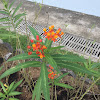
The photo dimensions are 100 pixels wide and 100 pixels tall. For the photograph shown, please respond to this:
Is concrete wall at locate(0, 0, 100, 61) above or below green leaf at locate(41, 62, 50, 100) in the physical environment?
above

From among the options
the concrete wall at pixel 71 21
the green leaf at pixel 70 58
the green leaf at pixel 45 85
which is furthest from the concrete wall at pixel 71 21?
the green leaf at pixel 45 85

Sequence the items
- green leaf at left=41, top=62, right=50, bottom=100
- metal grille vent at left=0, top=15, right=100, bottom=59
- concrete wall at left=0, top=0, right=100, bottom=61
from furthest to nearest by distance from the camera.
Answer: concrete wall at left=0, top=0, right=100, bottom=61
metal grille vent at left=0, top=15, right=100, bottom=59
green leaf at left=41, top=62, right=50, bottom=100

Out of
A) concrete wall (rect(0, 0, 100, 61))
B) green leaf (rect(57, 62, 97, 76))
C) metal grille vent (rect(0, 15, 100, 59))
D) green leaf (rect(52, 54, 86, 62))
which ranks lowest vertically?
metal grille vent (rect(0, 15, 100, 59))

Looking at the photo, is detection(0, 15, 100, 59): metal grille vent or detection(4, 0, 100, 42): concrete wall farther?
detection(4, 0, 100, 42): concrete wall

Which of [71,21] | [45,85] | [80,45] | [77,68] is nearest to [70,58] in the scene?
[77,68]

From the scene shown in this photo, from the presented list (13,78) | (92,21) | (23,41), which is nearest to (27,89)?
(13,78)

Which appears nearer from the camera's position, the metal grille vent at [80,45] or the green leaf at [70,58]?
the green leaf at [70,58]

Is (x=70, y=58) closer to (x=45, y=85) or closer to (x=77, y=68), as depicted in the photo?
(x=77, y=68)

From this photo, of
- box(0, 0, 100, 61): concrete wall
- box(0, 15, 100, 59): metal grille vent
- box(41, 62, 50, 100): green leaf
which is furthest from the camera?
box(0, 0, 100, 61): concrete wall

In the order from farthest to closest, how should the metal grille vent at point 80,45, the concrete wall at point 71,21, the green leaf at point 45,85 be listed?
the concrete wall at point 71,21, the metal grille vent at point 80,45, the green leaf at point 45,85

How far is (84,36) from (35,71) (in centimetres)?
175

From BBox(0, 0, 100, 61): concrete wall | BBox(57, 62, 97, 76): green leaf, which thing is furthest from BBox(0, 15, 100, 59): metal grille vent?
BBox(57, 62, 97, 76): green leaf

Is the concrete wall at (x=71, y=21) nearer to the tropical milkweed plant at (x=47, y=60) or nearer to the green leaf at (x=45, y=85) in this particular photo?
the tropical milkweed plant at (x=47, y=60)

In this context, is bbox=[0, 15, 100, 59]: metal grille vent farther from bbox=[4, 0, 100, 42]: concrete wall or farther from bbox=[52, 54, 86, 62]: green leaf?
bbox=[52, 54, 86, 62]: green leaf
